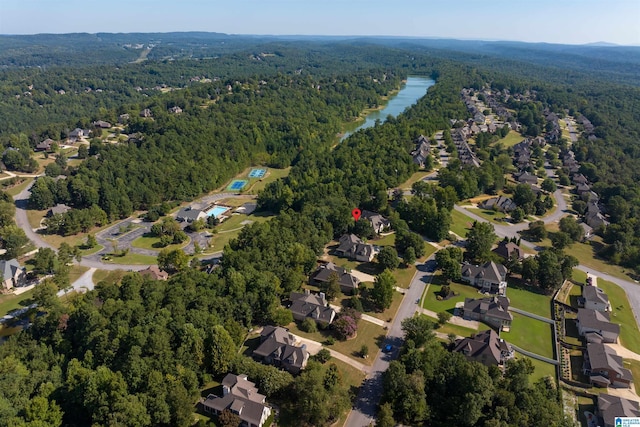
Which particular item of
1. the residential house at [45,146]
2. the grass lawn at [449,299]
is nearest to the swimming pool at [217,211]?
the grass lawn at [449,299]

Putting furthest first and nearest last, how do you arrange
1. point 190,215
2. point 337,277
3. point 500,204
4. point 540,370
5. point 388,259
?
point 500,204 < point 190,215 < point 388,259 < point 337,277 < point 540,370

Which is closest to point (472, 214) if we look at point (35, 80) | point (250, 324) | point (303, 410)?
point (250, 324)

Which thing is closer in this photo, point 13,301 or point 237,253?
point 237,253

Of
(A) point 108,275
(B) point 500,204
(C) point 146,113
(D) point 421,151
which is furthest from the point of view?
(C) point 146,113

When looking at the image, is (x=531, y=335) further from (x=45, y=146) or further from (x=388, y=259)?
(x=45, y=146)

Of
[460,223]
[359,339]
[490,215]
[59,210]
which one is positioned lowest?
[359,339]

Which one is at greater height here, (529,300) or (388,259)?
(388,259)

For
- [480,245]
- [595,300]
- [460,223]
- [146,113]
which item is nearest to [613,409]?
[595,300]
